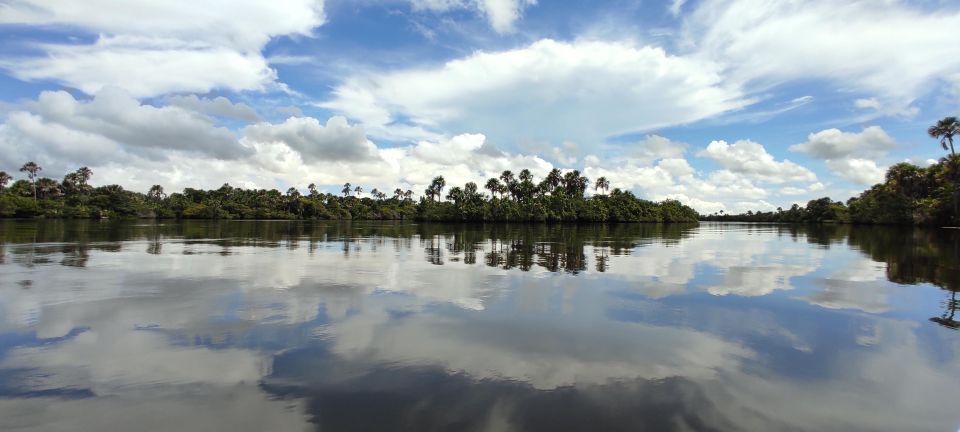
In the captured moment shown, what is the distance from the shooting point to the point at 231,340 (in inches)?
409

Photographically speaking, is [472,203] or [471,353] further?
[472,203]

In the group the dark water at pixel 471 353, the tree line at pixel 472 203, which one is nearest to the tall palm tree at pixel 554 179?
the tree line at pixel 472 203

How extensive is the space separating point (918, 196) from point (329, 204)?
160683mm

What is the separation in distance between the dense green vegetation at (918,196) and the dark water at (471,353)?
81.5 m

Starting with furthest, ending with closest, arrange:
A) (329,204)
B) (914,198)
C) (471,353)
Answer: (329,204) → (914,198) → (471,353)

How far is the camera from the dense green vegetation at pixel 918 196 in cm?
7694

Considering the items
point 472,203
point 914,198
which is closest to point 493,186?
point 472,203

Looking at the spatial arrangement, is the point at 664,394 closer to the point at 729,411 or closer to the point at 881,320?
the point at 729,411

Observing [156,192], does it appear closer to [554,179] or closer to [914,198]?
[554,179]

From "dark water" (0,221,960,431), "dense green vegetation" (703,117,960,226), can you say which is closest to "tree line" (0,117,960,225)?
"dense green vegetation" (703,117,960,226)

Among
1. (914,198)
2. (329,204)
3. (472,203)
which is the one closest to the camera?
(914,198)

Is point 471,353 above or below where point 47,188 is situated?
below

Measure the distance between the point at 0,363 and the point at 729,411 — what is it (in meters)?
13.0

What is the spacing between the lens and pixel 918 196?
316 ft
